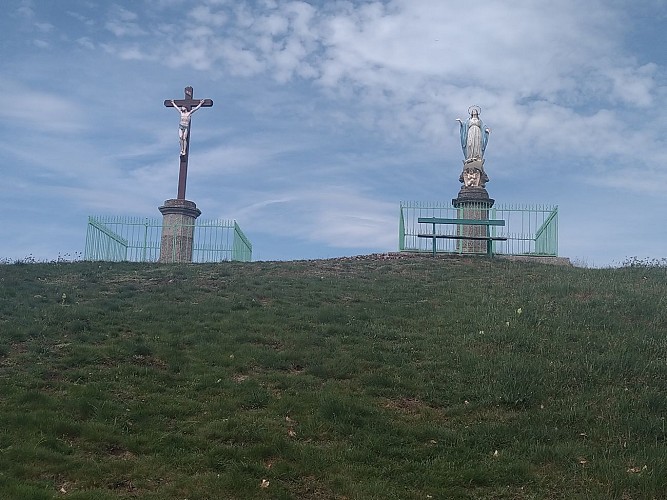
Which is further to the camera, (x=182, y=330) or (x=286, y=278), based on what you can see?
(x=286, y=278)

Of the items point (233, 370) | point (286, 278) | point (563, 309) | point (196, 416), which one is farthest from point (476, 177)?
point (196, 416)

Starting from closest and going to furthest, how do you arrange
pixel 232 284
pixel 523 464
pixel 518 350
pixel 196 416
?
1. pixel 523 464
2. pixel 196 416
3. pixel 518 350
4. pixel 232 284

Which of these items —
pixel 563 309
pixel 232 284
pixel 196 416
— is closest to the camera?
pixel 196 416

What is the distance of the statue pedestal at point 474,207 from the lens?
20.0 m

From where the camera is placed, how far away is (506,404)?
7281 millimetres

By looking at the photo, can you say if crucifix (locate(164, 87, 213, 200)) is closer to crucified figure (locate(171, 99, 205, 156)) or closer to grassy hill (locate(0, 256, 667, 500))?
crucified figure (locate(171, 99, 205, 156))

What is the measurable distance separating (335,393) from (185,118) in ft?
54.5

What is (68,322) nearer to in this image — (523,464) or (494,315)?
(494,315)

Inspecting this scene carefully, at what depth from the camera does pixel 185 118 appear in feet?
73.3

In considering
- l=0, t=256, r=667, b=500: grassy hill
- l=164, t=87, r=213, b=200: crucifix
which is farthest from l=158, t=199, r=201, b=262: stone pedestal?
l=0, t=256, r=667, b=500: grassy hill

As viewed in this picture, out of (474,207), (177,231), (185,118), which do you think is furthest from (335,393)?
(185,118)

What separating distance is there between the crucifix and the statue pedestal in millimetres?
8290

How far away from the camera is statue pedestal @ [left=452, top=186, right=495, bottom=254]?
19984 millimetres

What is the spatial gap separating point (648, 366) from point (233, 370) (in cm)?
480
